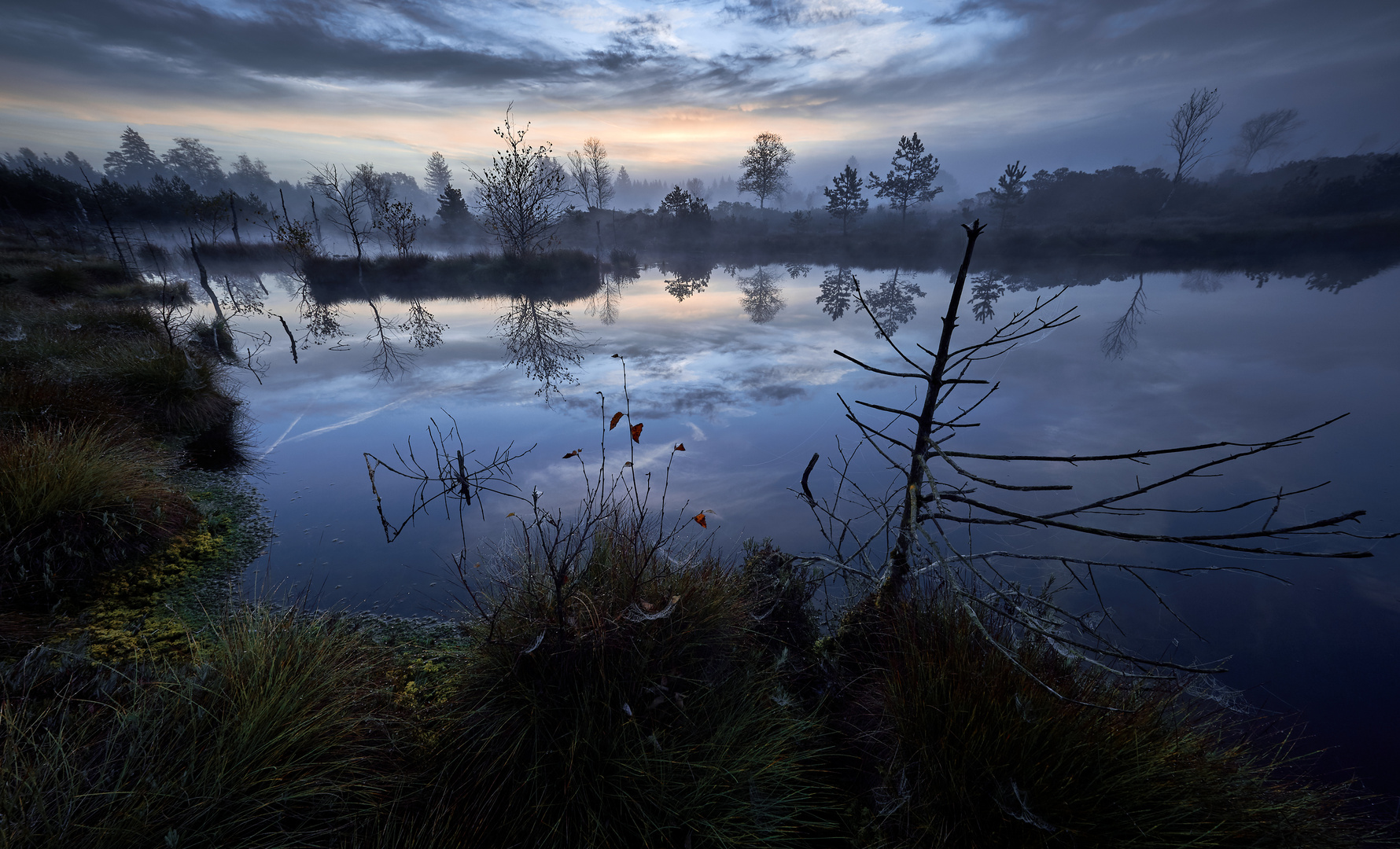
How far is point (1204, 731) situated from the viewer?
2.64 metres

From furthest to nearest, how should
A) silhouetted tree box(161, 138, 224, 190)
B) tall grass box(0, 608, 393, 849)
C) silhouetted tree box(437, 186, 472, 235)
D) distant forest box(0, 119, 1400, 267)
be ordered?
silhouetted tree box(161, 138, 224, 190)
silhouetted tree box(437, 186, 472, 235)
distant forest box(0, 119, 1400, 267)
tall grass box(0, 608, 393, 849)

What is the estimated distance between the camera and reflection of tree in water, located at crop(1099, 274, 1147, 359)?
1138 cm

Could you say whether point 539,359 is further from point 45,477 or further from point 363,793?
point 363,793

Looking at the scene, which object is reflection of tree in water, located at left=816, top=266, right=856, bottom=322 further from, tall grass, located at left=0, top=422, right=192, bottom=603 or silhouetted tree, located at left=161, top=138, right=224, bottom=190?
silhouetted tree, located at left=161, top=138, right=224, bottom=190

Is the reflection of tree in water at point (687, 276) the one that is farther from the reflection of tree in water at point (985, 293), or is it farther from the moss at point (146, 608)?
the moss at point (146, 608)

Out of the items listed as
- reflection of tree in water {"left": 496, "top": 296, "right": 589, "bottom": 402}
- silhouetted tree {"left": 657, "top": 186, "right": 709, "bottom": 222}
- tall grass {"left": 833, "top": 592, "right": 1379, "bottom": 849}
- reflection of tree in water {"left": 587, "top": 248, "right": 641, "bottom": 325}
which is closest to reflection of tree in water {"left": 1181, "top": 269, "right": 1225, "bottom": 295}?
reflection of tree in water {"left": 587, "top": 248, "right": 641, "bottom": 325}

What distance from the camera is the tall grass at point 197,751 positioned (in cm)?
174

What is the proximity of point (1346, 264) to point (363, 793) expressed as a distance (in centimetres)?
3552

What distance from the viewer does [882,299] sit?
17.2 meters

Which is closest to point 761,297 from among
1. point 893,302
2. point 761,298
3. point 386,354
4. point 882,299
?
point 761,298

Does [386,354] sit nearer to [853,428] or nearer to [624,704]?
[853,428]

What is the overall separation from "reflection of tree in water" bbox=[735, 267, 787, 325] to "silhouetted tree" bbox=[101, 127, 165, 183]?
364 feet

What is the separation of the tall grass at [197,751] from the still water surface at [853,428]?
1573mm

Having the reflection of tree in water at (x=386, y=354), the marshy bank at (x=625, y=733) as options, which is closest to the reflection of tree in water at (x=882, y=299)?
the marshy bank at (x=625, y=733)
